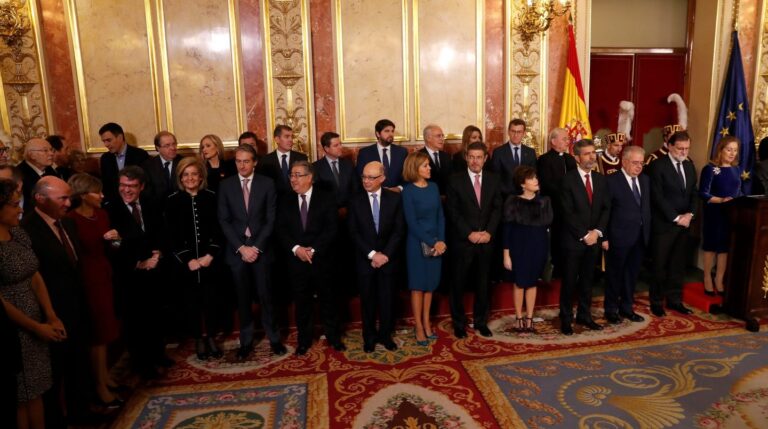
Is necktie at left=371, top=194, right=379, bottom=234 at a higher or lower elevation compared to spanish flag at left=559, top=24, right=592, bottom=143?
lower

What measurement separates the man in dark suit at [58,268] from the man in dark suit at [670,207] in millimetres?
4969

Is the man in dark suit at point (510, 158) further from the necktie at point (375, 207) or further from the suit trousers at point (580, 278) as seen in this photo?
the necktie at point (375, 207)

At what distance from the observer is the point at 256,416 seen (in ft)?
11.8

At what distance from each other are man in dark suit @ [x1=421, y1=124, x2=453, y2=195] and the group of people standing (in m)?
0.02

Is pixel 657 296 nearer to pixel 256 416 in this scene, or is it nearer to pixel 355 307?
pixel 355 307

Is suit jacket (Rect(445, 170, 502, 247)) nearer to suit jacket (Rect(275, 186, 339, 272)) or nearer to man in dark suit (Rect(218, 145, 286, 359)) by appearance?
suit jacket (Rect(275, 186, 339, 272))

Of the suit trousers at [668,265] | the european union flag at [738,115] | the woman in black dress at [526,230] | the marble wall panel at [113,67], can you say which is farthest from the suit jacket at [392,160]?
the european union flag at [738,115]

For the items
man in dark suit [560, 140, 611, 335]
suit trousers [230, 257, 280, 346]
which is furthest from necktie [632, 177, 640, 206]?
suit trousers [230, 257, 280, 346]

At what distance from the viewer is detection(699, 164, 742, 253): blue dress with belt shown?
17.6ft

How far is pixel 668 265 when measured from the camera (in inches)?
213

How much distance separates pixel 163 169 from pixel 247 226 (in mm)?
1385

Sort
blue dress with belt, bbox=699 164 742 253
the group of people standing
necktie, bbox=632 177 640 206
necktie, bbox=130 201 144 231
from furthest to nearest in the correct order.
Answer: blue dress with belt, bbox=699 164 742 253 < necktie, bbox=632 177 640 206 < necktie, bbox=130 201 144 231 < the group of people standing

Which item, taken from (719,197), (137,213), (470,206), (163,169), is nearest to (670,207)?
(719,197)

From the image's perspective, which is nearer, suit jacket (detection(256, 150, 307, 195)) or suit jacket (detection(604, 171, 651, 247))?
suit jacket (detection(604, 171, 651, 247))
